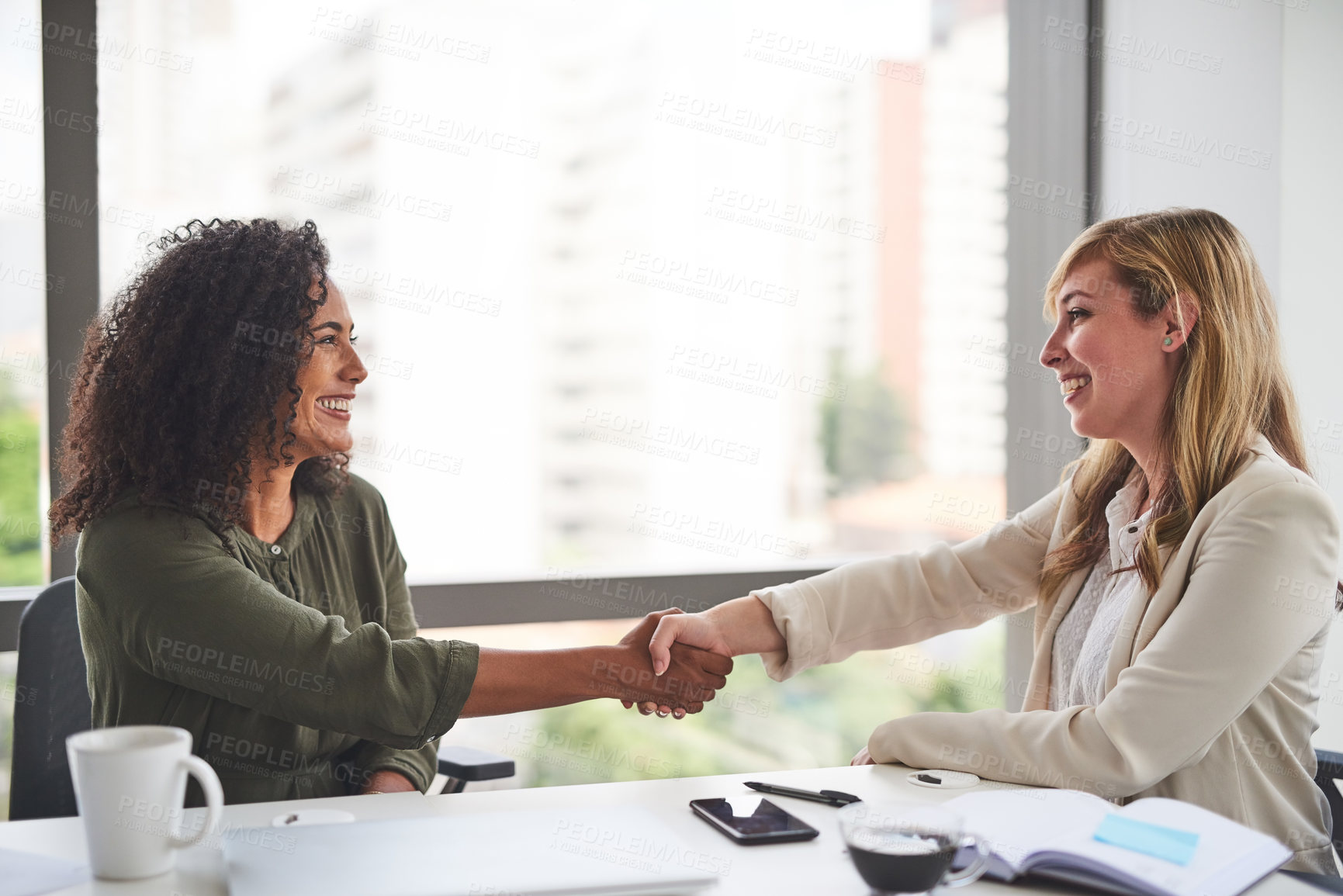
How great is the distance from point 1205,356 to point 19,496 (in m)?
2.54

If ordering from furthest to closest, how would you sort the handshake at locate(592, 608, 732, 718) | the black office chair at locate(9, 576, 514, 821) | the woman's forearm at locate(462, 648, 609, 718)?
the handshake at locate(592, 608, 732, 718), the black office chair at locate(9, 576, 514, 821), the woman's forearm at locate(462, 648, 609, 718)

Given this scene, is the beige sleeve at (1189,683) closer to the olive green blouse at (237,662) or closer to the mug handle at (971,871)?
the mug handle at (971,871)

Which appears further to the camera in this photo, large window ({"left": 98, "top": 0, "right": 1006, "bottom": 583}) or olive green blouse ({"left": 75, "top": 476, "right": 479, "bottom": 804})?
large window ({"left": 98, "top": 0, "right": 1006, "bottom": 583})

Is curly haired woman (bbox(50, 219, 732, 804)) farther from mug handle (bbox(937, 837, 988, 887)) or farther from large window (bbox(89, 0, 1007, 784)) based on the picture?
mug handle (bbox(937, 837, 988, 887))

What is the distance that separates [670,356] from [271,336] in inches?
53.6

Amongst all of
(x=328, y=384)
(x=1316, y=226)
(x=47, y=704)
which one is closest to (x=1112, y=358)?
(x=1316, y=226)

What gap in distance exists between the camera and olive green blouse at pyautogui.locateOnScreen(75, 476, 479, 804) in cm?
132

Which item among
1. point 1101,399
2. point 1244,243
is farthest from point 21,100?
point 1244,243

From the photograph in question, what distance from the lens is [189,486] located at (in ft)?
4.89

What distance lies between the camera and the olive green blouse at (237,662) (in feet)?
4.34

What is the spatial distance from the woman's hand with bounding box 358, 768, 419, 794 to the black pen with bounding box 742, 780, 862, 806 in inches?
25.4

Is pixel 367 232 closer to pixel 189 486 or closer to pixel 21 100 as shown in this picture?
pixel 21 100

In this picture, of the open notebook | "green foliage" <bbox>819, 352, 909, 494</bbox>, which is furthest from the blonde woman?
"green foliage" <bbox>819, 352, 909, 494</bbox>

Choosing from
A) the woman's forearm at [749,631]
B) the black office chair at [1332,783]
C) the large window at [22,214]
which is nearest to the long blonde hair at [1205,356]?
the black office chair at [1332,783]
